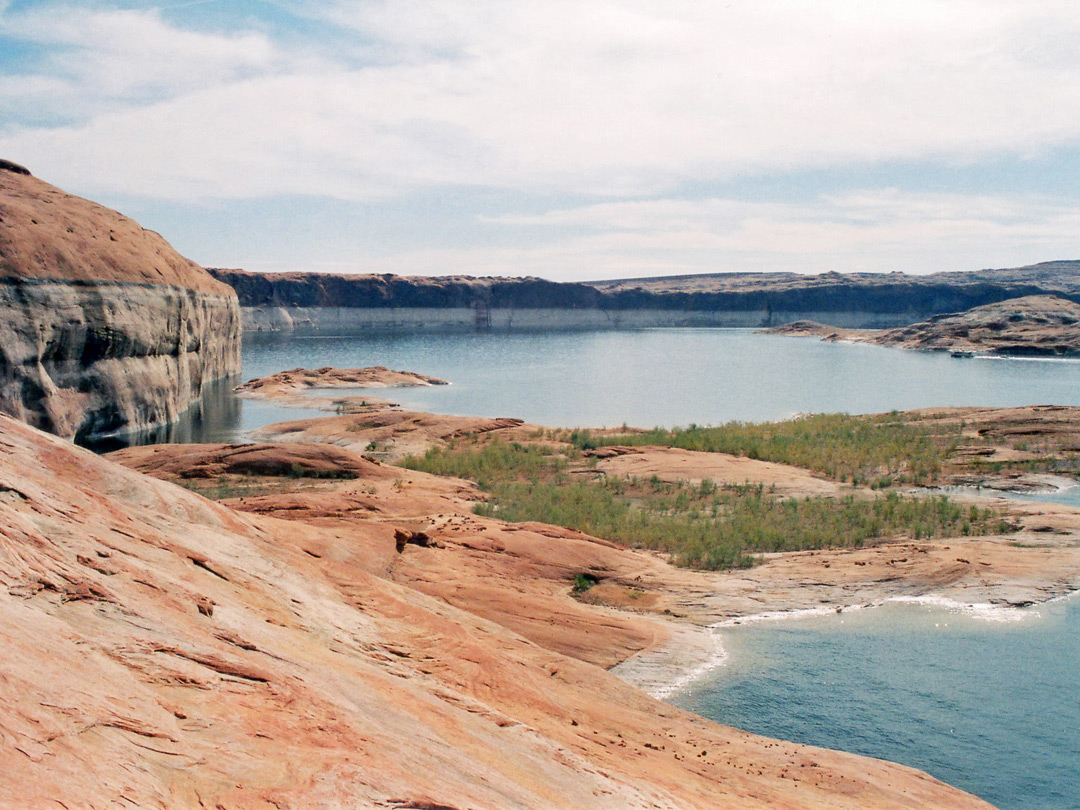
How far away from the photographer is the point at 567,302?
533 feet

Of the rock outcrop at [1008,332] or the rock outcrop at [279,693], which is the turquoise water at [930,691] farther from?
the rock outcrop at [1008,332]

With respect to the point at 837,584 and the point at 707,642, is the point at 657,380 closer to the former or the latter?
→ the point at 837,584

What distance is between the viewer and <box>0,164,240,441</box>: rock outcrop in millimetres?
28266

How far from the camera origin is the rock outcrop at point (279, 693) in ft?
15.5

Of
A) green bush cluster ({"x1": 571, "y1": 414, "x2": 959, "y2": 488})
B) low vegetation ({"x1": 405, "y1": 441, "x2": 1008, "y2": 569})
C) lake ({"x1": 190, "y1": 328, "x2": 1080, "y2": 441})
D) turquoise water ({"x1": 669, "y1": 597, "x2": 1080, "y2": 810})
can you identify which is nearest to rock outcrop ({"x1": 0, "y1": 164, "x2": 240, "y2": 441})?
lake ({"x1": 190, "y1": 328, "x2": 1080, "y2": 441})

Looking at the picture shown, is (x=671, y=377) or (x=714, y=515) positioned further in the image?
(x=671, y=377)

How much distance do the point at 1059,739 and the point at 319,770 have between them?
29.9ft

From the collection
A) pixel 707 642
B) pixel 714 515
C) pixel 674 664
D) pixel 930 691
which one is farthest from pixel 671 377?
pixel 930 691

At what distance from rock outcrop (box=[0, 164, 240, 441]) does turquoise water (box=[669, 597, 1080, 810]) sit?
24.7 meters

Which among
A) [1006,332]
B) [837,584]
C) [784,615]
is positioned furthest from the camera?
[1006,332]

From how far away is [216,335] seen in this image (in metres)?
55.6

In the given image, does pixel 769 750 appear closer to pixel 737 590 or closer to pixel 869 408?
pixel 737 590

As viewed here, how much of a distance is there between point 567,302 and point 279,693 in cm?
15798

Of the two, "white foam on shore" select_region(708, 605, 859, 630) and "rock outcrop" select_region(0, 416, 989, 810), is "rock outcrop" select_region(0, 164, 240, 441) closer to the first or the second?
"rock outcrop" select_region(0, 416, 989, 810)
